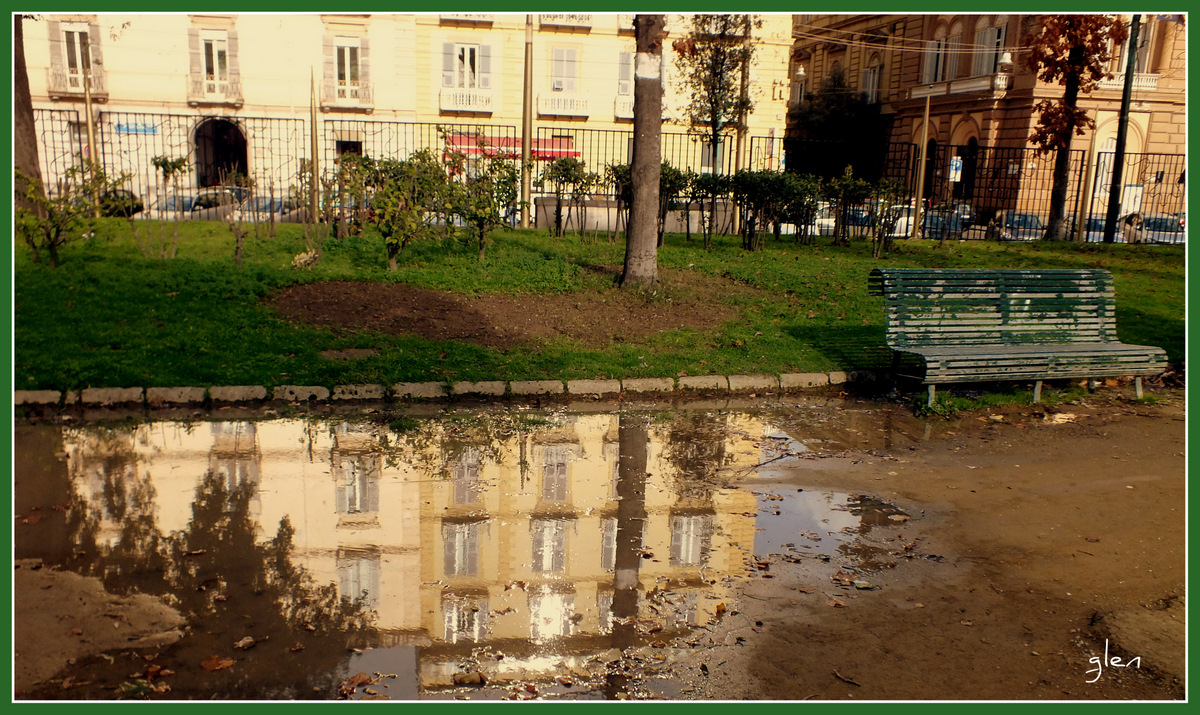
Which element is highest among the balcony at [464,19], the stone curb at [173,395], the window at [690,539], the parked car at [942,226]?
the balcony at [464,19]

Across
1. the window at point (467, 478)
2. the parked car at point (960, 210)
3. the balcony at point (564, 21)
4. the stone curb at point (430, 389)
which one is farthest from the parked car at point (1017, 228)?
the balcony at point (564, 21)

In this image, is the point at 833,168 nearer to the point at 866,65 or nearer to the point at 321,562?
the point at 866,65

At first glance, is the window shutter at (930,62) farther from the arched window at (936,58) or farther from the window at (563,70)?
the window at (563,70)

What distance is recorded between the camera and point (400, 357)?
8.45 meters

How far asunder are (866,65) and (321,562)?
149ft

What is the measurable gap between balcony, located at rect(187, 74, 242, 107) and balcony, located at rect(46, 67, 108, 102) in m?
3.21

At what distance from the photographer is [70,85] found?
3519 centimetres

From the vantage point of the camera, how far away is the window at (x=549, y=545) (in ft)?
15.7

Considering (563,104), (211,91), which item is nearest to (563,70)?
(563,104)

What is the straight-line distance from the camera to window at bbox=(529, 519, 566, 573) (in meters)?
4.79

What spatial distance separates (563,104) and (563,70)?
1.43 meters

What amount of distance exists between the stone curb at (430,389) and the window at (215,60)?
32.7 meters

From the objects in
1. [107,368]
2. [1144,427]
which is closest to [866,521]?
[1144,427]

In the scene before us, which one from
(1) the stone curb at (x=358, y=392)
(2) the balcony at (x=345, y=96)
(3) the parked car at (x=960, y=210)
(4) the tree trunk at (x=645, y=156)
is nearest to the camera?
(1) the stone curb at (x=358, y=392)
